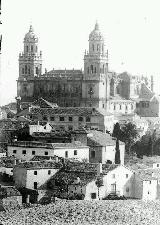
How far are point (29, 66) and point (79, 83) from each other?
→ 8.36 m

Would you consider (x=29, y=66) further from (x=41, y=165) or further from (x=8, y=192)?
(x=8, y=192)

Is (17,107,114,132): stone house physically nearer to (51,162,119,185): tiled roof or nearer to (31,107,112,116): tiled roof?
Answer: (31,107,112,116): tiled roof

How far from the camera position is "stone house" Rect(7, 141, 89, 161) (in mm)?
40281

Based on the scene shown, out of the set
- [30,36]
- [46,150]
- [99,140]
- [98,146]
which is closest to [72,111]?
[99,140]

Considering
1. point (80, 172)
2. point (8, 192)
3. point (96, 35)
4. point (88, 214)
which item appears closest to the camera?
point (88, 214)

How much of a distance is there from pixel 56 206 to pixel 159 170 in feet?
44.9

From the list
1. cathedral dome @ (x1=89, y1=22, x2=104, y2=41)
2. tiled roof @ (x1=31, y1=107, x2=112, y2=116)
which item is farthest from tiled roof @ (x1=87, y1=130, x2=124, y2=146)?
cathedral dome @ (x1=89, y1=22, x2=104, y2=41)

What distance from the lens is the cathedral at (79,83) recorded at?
236 feet

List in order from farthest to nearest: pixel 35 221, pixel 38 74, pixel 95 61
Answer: pixel 38 74, pixel 95 61, pixel 35 221

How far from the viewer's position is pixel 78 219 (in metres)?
26.2

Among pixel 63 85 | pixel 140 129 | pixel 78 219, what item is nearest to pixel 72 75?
pixel 63 85

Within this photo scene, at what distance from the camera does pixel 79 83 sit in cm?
7312

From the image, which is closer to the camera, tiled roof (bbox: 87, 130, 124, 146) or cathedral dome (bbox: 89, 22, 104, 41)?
tiled roof (bbox: 87, 130, 124, 146)

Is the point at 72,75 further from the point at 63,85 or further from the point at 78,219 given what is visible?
the point at 78,219
